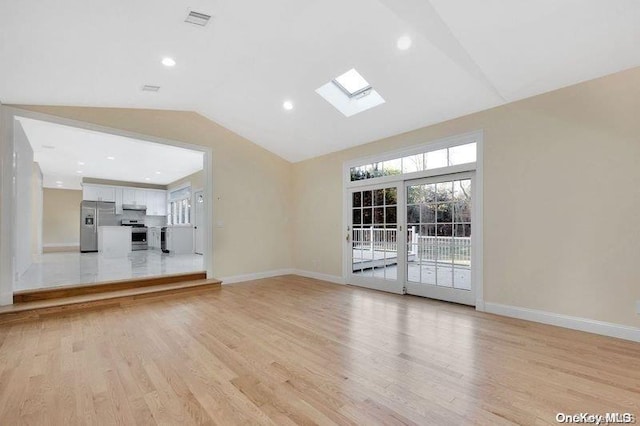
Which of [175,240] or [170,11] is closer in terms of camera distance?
[170,11]

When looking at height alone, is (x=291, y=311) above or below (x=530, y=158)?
below

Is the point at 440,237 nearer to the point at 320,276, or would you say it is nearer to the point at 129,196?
the point at 320,276

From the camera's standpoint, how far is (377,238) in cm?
501

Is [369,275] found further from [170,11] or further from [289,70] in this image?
[170,11]

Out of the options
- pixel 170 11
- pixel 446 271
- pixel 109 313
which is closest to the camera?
pixel 170 11

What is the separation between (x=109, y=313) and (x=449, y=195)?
4891 mm

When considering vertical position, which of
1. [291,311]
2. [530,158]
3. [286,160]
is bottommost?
[291,311]

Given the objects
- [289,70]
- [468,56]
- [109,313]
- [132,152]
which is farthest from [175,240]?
[468,56]

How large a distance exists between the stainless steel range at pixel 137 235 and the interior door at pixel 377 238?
8319 mm

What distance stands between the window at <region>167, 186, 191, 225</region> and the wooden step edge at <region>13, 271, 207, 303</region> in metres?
5.28

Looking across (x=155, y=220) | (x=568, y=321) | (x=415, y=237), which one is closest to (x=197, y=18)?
(x=415, y=237)

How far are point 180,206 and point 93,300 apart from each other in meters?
7.08

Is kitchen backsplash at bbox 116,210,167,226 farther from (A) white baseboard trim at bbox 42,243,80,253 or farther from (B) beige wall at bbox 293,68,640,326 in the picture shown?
(B) beige wall at bbox 293,68,640,326

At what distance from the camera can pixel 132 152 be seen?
6672 mm
